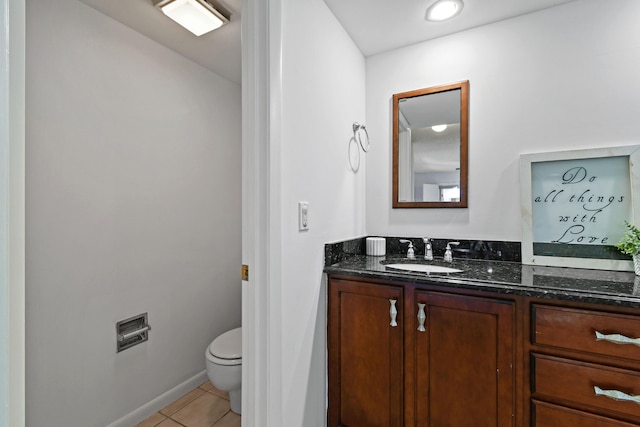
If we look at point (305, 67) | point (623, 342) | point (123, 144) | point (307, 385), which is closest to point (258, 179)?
point (305, 67)

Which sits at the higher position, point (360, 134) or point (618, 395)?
point (360, 134)

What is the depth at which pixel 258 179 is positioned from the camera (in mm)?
1121

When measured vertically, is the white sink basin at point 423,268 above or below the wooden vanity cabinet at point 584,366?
above

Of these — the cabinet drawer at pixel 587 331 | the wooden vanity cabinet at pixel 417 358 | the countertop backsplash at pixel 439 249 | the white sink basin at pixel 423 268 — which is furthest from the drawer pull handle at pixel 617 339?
the countertop backsplash at pixel 439 249

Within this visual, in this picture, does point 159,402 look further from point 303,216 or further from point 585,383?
point 585,383

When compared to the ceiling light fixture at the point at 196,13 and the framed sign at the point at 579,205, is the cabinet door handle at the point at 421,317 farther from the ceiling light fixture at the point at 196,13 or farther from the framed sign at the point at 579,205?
the ceiling light fixture at the point at 196,13

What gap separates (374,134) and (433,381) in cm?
150

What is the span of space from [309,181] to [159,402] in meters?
1.75

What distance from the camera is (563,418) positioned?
1.01 m

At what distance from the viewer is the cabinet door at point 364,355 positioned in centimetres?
130

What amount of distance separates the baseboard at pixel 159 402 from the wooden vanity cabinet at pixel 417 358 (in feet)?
3.76

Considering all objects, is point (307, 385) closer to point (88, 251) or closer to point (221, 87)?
point (88, 251)
